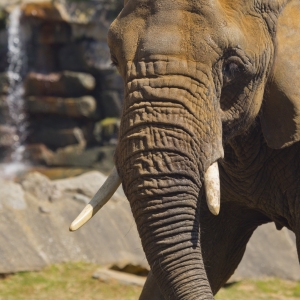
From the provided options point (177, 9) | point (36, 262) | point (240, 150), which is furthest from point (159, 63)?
point (36, 262)

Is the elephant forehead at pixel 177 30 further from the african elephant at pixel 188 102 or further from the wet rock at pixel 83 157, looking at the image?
the wet rock at pixel 83 157

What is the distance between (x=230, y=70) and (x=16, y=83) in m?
→ 12.4

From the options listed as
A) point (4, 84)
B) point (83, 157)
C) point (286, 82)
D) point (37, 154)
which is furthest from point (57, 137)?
point (286, 82)

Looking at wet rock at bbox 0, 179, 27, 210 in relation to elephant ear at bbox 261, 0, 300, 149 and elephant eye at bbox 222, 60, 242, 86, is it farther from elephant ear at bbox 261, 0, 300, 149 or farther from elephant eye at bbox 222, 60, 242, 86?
elephant eye at bbox 222, 60, 242, 86

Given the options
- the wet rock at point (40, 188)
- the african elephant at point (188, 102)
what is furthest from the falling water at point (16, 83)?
the african elephant at point (188, 102)

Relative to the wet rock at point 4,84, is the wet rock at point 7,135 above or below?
below

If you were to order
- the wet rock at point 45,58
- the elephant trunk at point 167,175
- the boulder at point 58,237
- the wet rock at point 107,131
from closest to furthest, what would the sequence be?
the elephant trunk at point 167,175 → the boulder at point 58,237 → the wet rock at point 107,131 → the wet rock at point 45,58

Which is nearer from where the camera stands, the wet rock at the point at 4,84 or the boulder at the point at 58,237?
the boulder at the point at 58,237

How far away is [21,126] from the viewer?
50.4 ft

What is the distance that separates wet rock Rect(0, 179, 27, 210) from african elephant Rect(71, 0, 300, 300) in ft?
12.9

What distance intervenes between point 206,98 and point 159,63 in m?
0.26

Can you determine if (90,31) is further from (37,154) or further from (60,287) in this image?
(60,287)

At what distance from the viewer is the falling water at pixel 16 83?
50.2 feet

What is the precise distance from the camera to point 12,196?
7.26m
